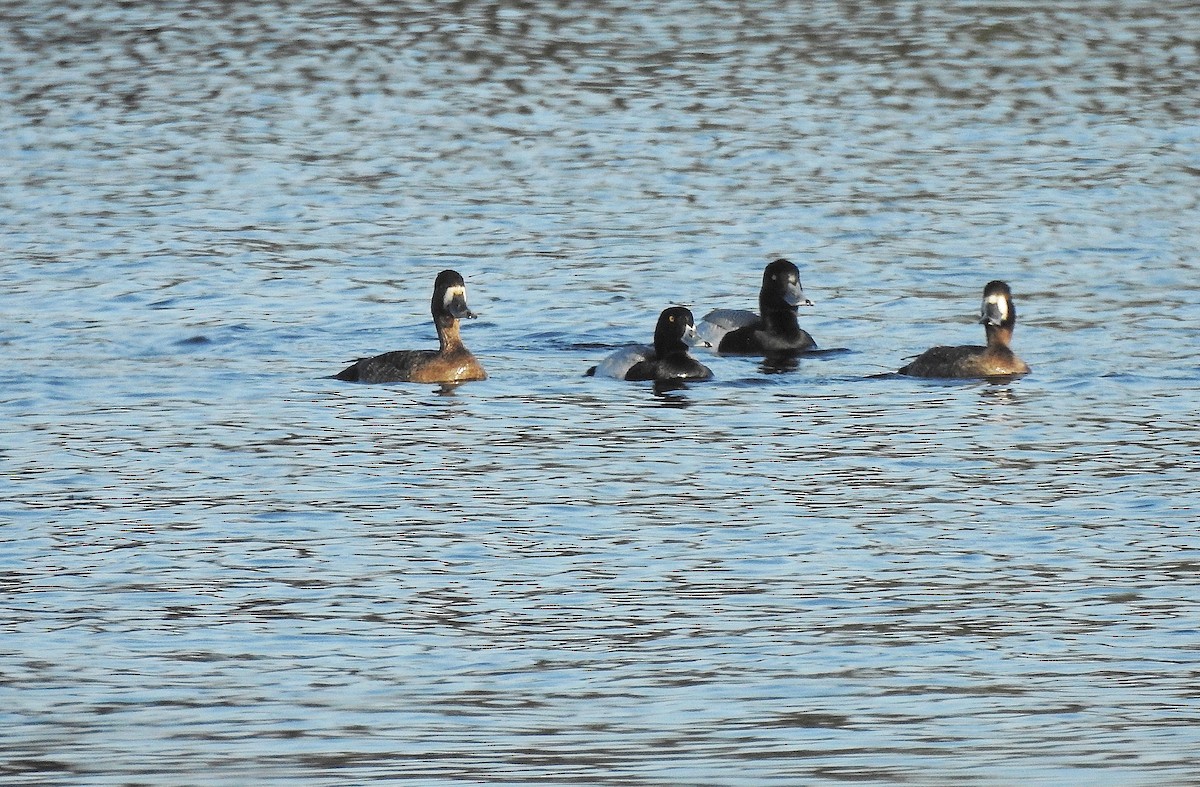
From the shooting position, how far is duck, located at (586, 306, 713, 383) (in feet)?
54.1

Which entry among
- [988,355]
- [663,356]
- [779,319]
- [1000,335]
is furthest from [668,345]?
[1000,335]

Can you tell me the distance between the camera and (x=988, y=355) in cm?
1625

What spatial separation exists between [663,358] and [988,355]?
2.35m

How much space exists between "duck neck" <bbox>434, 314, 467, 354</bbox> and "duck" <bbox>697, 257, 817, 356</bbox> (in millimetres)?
2369

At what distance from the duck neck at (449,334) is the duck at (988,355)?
329 centimetres

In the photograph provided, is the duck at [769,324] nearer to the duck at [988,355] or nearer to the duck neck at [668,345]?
the duck neck at [668,345]

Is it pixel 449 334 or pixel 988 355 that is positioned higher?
pixel 449 334

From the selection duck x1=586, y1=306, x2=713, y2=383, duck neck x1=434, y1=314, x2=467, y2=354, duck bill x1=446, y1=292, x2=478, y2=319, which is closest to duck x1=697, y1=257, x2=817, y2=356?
duck x1=586, y1=306, x2=713, y2=383

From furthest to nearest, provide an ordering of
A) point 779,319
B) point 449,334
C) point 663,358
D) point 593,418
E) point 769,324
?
point 769,324, point 779,319, point 449,334, point 663,358, point 593,418

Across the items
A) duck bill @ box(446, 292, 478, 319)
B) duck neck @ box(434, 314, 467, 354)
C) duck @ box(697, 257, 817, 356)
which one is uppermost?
duck bill @ box(446, 292, 478, 319)

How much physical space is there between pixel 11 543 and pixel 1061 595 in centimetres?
512

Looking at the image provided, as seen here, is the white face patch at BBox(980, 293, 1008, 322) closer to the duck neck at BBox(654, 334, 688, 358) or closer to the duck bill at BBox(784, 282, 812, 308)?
the duck bill at BBox(784, 282, 812, 308)

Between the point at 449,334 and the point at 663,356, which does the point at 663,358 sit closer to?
the point at 663,356

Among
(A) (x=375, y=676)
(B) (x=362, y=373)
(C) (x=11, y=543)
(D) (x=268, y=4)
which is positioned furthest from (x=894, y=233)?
(D) (x=268, y=4)
